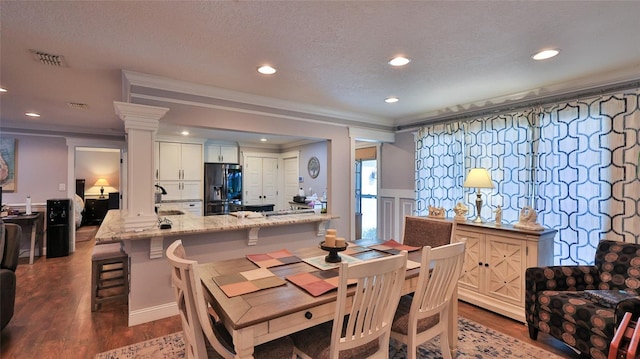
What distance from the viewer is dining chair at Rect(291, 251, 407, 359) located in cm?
141

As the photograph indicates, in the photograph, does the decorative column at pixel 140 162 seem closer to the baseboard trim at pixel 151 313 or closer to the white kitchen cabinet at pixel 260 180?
the baseboard trim at pixel 151 313

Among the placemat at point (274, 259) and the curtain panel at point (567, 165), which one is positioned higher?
the curtain panel at point (567, 165)

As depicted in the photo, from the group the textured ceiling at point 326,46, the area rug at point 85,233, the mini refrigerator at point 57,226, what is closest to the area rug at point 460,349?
the textured ceiling at point 326,46

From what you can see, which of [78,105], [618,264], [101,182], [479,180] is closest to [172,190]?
[78,105]

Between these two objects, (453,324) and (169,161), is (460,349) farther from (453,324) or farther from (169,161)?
(169,161)

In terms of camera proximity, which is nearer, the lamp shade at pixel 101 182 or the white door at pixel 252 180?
the white door at pixel 252 180

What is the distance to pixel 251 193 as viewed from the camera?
717cm

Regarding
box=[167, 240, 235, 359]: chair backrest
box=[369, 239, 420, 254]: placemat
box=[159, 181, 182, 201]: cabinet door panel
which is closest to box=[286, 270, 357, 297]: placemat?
box=[167, 240, 235, 359]: chair backrest

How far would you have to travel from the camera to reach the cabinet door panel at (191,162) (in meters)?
6.11

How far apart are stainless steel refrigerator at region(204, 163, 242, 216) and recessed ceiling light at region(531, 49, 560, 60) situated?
225 inches

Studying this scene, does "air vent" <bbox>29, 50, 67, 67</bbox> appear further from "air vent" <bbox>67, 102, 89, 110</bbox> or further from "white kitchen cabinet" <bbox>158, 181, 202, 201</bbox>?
"white kitchen cabinet" <bbox>158, 181, 202, 201</bbox>

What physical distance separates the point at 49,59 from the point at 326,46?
2232 mm

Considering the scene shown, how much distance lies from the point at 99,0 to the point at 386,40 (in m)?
1.72

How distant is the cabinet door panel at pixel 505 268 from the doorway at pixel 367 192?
247 centimetres
